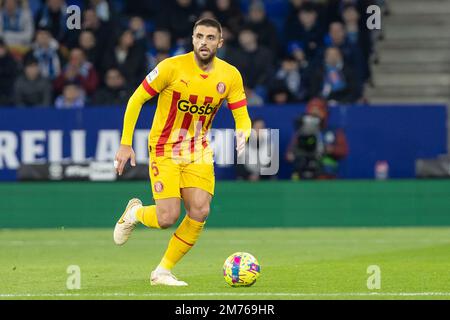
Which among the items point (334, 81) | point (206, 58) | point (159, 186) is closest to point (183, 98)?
point (206, 58)

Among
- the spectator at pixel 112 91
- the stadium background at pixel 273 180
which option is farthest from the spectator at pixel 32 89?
the spectator at pixel 112 91

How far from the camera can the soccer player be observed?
35.3 ft

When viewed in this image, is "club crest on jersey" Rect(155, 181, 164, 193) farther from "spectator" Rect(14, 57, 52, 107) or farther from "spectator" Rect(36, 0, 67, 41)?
"spectator" Rect(36, 0, 67, 41)

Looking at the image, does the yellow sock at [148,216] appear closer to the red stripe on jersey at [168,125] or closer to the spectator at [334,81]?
the red stripe on jersey at [168,125]

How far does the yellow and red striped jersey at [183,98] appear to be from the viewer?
35.3 feet

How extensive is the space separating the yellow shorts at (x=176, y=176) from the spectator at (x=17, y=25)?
11.0 metres

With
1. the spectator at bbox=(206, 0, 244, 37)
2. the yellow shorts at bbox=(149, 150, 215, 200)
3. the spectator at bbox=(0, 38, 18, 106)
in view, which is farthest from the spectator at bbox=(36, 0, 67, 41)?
the yellow shorts at bbox=(149, 150, 215, 200)

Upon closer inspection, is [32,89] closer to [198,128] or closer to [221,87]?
[198,128]

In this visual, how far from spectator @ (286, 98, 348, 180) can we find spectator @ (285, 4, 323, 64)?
7.20 feet

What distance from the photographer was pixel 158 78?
10719mm

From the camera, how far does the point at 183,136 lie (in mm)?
10906

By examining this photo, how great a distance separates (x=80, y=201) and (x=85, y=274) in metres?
6.67

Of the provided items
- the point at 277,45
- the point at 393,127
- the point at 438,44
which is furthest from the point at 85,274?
the point at 438,44
